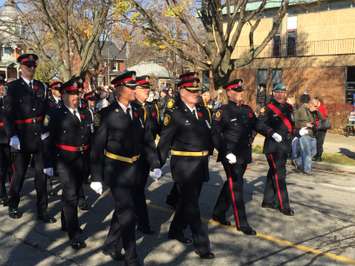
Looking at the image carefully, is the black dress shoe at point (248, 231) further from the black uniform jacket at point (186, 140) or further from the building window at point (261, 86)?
the building window at point (261, 86)

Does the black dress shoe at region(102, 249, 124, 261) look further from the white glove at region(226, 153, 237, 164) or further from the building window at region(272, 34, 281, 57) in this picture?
the building window at region(272, 34, 281, 57)

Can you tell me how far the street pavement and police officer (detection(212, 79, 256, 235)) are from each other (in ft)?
0.93

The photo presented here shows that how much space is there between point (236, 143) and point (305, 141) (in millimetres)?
5394

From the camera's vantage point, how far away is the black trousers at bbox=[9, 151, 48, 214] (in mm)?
6445

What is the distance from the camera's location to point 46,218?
6.39 metres

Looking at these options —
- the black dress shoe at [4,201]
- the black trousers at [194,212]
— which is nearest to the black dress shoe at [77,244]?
the black trousers at [194,212]

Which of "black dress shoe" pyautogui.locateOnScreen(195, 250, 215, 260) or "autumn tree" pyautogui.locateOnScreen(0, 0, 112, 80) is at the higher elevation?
"autumn tree" pyautogui.locateOnScreen(0, 0, 112, 80)

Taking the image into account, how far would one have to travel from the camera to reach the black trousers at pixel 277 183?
22.7 feet

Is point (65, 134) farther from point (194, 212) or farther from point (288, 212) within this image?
point (288, 212)

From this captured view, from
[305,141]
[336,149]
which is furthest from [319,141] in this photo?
[336,149]

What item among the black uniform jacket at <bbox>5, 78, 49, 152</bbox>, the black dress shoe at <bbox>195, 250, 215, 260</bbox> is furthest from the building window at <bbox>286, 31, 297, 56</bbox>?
the black dress shoe at <bbox>195, 250, 215, 260</bbox>

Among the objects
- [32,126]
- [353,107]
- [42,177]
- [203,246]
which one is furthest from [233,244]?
[353,107]

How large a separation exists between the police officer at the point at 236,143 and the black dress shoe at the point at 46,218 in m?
2.30

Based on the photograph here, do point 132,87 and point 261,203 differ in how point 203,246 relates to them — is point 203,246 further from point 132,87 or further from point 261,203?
point 261,203
